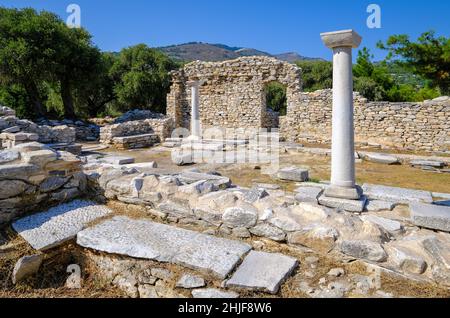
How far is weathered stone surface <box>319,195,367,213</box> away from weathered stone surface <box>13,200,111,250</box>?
2.82 metres

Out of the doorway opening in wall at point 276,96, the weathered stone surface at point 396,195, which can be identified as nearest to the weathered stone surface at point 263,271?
the weathered stone surface at point 396,195

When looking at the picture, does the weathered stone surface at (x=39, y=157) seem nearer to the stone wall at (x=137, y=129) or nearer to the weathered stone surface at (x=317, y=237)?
the weathered stone surface at (x=317, y=237)

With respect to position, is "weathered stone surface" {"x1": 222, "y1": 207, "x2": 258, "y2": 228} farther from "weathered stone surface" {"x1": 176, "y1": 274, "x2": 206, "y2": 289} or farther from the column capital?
the column capital

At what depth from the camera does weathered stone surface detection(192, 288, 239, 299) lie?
2.46m

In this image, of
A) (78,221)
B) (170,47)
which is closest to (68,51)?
(78,221)

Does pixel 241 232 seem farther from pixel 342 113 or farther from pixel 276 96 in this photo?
pixel 276 96

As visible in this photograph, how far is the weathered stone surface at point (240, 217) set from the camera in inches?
133

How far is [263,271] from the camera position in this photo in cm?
267

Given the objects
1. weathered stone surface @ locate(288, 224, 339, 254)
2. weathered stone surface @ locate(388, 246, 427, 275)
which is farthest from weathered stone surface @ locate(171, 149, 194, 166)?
weathered stone surface @ locate(388, 246, 427, 275)

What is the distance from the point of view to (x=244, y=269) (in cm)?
271

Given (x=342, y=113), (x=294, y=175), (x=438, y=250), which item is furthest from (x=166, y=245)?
(x=294, y=175)

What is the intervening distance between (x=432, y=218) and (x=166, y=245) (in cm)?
272

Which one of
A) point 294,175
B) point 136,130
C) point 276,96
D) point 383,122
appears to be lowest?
point 294,175
